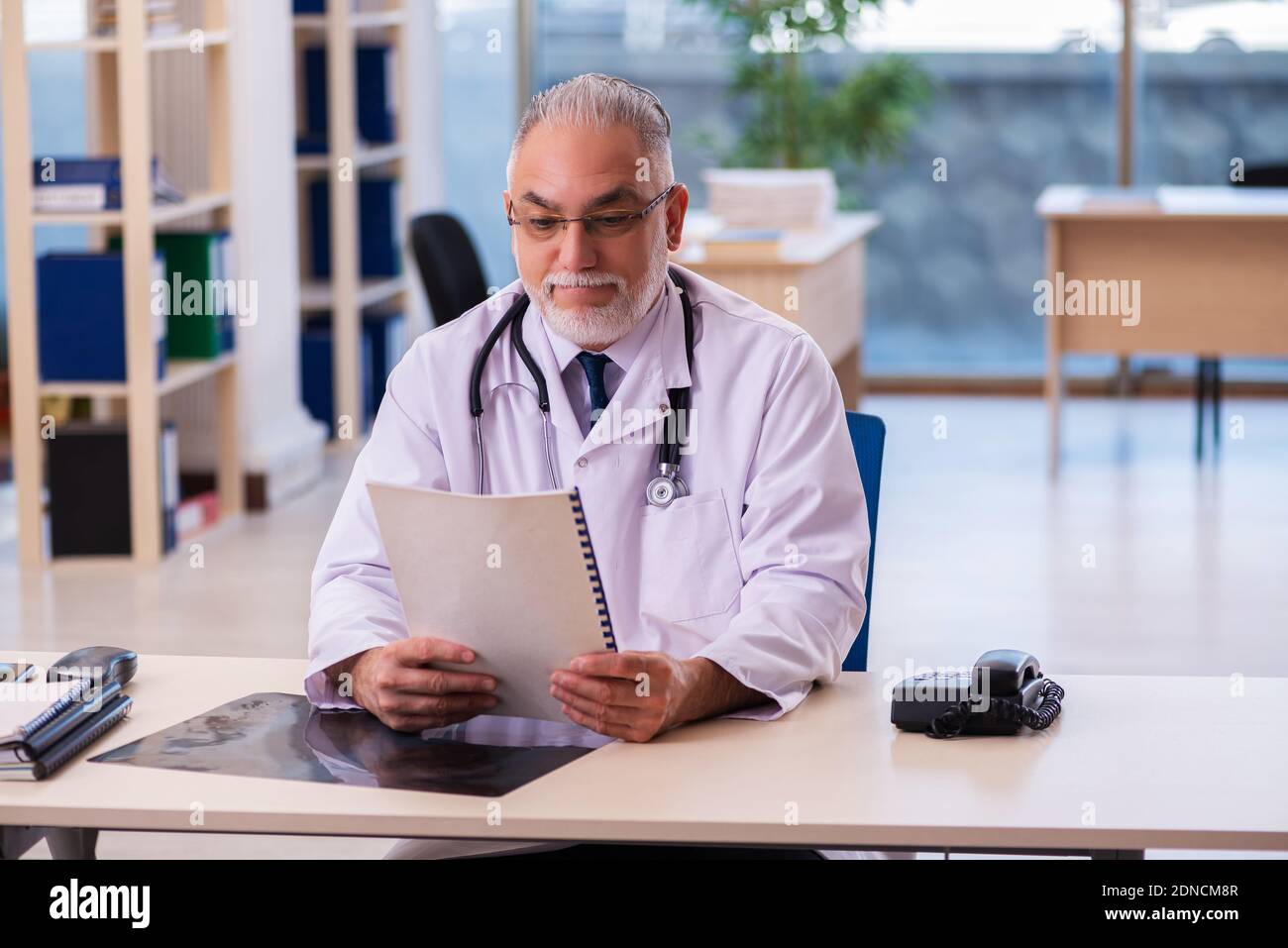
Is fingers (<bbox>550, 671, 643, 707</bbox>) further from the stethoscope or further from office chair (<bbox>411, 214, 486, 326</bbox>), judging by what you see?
office chair (<bbox>411, 214, 486, 326</bbox>)

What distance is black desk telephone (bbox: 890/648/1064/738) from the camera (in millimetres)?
1691

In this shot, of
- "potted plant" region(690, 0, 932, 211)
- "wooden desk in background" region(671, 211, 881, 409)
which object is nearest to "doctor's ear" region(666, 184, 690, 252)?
"wooden desk in background" region(671, 211, 881, 409)

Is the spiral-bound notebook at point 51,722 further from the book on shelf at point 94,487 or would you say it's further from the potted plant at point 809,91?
the potted plant at point 809,91

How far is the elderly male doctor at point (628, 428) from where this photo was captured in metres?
1.92

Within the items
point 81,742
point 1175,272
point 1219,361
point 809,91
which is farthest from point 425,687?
point 809,91

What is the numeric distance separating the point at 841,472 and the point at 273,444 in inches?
162

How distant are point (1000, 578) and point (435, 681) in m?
3.35

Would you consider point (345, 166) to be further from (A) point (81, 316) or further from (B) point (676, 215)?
(B) point (676, 215)

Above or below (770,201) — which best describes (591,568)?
below

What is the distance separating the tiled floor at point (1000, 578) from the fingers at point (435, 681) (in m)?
1.25

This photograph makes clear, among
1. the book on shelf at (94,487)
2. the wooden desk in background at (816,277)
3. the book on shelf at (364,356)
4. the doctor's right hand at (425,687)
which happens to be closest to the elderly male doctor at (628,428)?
the doctor's right hand at (425,687)

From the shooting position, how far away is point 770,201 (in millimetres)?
6055
